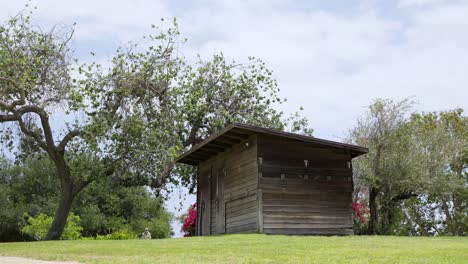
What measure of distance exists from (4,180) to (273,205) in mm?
35683

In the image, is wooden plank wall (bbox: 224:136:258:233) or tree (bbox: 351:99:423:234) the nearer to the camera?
wooden plank wall (bbox: 224:136:258:233)

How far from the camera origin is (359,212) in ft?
114

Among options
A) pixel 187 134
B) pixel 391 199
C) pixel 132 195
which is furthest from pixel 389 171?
pixel 132 195

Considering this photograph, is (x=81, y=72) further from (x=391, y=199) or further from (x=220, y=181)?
(x=391, y=199)

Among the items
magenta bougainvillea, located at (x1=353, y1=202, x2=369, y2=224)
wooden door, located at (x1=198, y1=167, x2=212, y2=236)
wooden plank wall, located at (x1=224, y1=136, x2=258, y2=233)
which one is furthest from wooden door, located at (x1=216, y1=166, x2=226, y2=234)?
magenta bougainvillea, located at (x1=353, y1=202, x2=369, y2=224)

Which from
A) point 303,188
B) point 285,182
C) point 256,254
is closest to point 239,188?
point 285,182

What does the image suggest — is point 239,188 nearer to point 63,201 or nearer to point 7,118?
point 63,201

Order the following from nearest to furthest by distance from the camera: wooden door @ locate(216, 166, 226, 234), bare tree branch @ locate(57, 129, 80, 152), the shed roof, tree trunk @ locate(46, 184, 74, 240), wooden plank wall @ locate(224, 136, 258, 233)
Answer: the shed roof
wooden plank wall @ locate(224, 136, 258, 233)
wooden door @ locate(216, 166, 226, 234)
bare tree branch @ locate(57, 129, 80, 152)
tree trunk @ locate(46, 184, 74, 240)

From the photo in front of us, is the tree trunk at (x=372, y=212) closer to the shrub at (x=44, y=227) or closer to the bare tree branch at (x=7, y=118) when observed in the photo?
the bare tree branch at (x=7, y=118)

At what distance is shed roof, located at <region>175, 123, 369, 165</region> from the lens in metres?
24.1

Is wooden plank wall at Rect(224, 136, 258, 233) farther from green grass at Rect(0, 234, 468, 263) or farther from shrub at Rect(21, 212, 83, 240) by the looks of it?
shrub at Rect(21, 212, 83, 240)

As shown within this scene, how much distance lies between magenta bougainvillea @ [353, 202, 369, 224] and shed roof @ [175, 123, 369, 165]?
805 cm

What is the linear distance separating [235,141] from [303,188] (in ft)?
12.0

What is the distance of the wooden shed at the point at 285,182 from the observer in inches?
970
